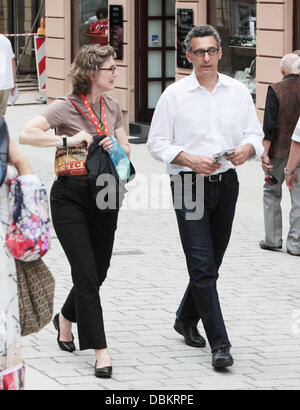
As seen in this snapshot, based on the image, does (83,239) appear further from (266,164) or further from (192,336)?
(266,164)

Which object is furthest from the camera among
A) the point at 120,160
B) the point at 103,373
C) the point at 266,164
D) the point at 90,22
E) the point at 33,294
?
the point at 90,22

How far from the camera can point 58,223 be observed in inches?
249

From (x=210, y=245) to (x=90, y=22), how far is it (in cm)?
1466

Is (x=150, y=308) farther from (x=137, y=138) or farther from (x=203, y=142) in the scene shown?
(x=137, y=138)

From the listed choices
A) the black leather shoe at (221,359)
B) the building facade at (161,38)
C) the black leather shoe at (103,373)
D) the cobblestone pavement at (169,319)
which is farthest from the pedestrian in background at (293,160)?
the building facade at (161,38)

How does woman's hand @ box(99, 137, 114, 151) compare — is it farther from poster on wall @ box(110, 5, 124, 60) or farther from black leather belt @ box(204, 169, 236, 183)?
poster on wall @ box(110, 5, 124, 60)

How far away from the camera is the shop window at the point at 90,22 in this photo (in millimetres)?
20094

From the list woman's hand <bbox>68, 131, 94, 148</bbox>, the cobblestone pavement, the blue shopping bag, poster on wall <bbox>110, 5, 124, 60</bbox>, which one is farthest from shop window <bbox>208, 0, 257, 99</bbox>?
woman's hand <bbox>68, 131, 94, 148</bbox>

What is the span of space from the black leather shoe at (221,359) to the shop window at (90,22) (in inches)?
557

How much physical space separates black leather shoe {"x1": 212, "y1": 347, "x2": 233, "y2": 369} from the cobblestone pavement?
2.0 inches

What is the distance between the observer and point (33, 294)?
491cm

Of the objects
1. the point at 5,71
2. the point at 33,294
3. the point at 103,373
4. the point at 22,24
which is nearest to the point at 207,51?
the point at 103,373

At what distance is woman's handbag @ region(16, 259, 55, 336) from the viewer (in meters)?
4.86
